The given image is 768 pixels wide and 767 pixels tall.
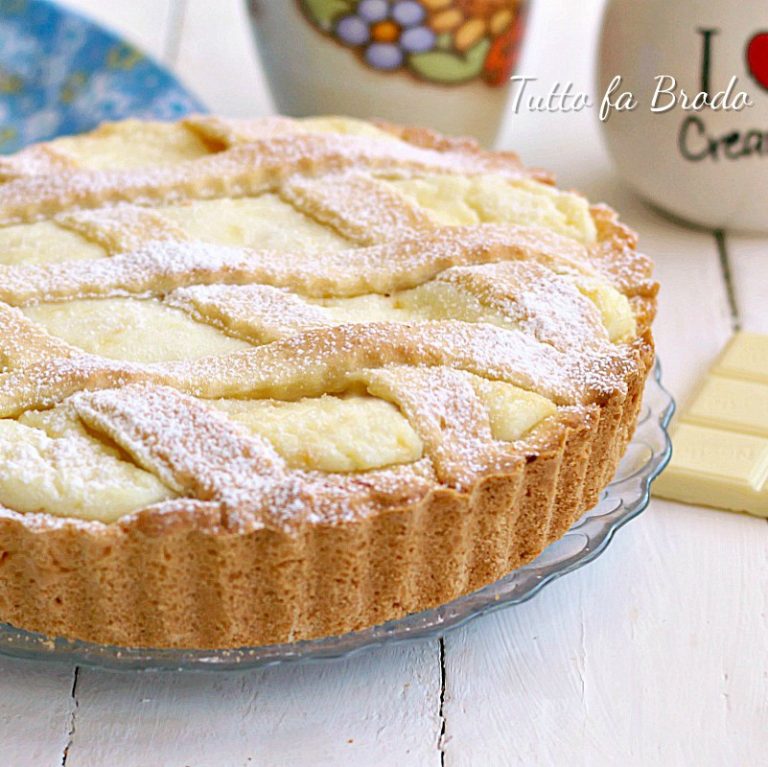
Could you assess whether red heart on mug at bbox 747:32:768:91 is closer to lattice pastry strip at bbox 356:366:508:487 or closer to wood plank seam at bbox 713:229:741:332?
wood plank seam at bbox 713:229:741:332

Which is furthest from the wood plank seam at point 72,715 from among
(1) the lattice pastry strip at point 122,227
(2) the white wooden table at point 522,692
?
(1) the lattice pastry strip at point 122,227

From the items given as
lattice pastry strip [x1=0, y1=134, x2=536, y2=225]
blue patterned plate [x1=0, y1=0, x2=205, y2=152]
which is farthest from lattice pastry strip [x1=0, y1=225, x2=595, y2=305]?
blue patterned plate [x1=0, y1=0, x2=205, y2=152]

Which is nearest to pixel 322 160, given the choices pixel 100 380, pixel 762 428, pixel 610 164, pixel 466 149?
pixel 466 149

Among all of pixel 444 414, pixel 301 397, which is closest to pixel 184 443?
pixel 301 397

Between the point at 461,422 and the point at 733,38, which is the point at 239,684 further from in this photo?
the point at 733,38

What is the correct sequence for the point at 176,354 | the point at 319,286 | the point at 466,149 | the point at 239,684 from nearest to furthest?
the point at 239,684, the point at 176,354, the point at 319,286, the point at 466,149

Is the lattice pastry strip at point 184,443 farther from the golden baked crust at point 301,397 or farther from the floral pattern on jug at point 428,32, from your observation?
the floral pattern on jug at point 428,32

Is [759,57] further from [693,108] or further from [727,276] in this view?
[727,276]
